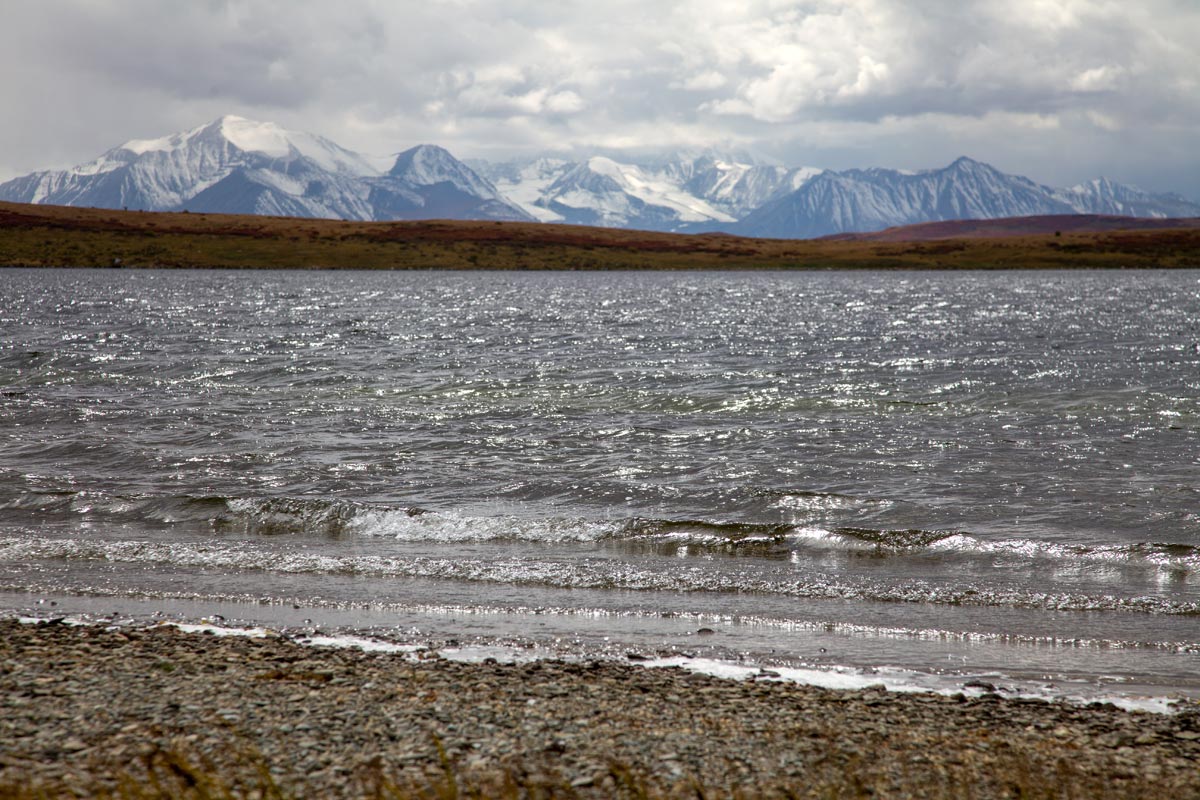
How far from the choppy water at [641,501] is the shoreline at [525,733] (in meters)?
1.71

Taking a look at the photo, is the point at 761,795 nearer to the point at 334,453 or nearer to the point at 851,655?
the point at 851,655

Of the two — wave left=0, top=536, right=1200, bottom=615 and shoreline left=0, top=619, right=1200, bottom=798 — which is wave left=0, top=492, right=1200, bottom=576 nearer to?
wave left=0, top=536, right=1200, bottom=615

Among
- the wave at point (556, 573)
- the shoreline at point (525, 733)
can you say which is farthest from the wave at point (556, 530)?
the shoreline at point (525, 733)

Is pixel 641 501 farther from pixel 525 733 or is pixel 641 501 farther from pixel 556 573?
pixel 525 733

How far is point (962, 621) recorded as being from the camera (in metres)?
13.0

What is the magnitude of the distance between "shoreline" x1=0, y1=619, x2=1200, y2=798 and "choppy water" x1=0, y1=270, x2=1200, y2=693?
67.2 inches

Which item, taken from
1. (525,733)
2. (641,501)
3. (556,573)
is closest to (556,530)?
(556,573)

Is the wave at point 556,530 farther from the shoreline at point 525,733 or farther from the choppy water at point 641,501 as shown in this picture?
the shoreline at point 525,733

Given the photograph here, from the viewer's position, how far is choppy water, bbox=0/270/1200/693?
13.0 metres

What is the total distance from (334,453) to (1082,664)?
765 inches

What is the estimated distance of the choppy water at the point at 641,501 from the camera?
1295cm

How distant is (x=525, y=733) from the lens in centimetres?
857

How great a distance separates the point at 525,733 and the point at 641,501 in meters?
11.8

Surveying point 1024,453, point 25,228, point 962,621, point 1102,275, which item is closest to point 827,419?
point 1024,453
